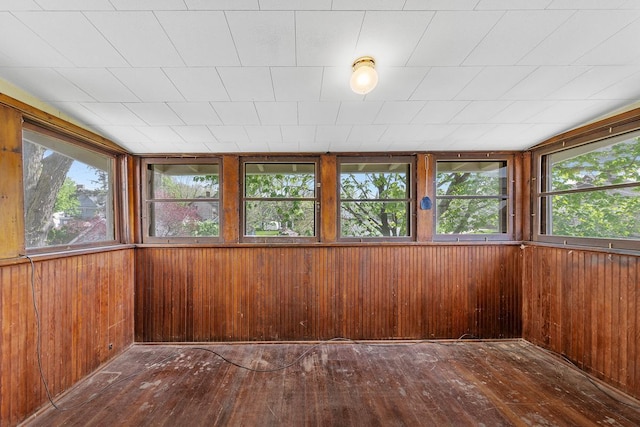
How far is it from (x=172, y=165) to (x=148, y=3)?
2094mm

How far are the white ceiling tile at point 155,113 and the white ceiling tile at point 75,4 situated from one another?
757mm

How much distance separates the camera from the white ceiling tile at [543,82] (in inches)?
59.7

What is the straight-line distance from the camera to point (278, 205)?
294cm

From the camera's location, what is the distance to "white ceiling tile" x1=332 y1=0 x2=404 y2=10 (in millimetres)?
1096

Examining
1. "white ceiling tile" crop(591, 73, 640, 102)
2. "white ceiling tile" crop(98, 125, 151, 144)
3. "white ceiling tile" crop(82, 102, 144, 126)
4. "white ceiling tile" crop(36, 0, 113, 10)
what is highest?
"white ceiling tile" crop(36, 0, 113, 10)

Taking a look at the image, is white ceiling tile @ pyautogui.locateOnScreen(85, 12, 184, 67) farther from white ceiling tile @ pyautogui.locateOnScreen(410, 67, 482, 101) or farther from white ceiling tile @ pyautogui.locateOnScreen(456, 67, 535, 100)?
white ceiling tile @ pyautogui.locateOnScreen(456, 67, 535, 100)

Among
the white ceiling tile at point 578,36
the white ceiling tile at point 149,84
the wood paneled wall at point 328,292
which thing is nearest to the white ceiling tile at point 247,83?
the white ceiling tile at point 149,84

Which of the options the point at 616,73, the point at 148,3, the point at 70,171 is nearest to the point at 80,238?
the point at 70,171

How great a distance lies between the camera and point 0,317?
62.2 inches

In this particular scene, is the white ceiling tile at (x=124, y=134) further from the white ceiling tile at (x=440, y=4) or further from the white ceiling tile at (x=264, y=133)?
the white ceiling tile at (x=440, y=4)

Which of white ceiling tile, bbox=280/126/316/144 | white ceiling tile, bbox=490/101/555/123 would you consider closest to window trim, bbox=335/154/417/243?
white ceiling tile, bbox=280/126/316/144

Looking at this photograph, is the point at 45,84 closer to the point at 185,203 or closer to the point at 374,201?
the point at 185,203

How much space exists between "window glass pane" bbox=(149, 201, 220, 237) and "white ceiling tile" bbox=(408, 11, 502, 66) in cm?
247

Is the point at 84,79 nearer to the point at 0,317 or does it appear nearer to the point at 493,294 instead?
the point at 0,317
